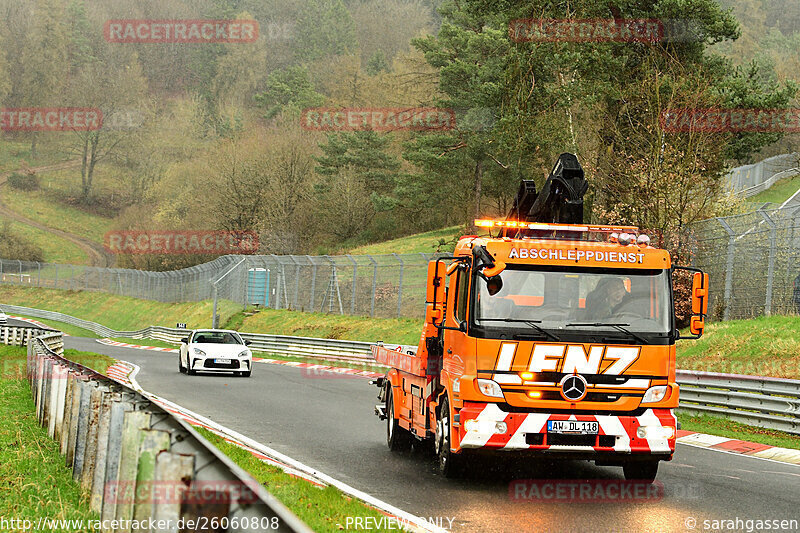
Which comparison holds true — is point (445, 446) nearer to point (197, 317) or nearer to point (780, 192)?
point (197, 317)

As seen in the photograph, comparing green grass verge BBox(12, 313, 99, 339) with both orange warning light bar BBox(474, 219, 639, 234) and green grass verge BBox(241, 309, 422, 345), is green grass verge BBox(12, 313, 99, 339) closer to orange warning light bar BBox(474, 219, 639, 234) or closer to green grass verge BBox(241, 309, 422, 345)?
green grass verge BBox(241, 309, 422, 345)

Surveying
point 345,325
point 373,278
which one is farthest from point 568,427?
point 345,325

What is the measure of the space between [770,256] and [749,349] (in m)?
2.32

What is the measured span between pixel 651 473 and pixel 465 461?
190 centimetres

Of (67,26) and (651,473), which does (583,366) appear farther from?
(67,26)

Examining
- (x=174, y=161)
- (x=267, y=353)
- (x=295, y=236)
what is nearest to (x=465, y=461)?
(x=267, y=353)

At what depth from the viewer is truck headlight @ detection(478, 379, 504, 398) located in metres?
9.34

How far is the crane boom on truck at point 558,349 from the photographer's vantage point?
934 cm

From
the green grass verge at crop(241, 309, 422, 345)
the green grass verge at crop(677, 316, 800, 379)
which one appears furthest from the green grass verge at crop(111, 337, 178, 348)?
the green grass verge at crop(677, 316, 800, 379)

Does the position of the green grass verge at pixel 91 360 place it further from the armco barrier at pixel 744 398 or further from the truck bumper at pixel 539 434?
the truck bumper at pixel 539 434

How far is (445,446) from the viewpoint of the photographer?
10047mm

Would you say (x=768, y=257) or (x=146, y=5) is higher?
(x=146, y=5)

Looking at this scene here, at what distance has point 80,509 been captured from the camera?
6.97 meters

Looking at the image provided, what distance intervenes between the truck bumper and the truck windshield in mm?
804
